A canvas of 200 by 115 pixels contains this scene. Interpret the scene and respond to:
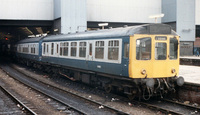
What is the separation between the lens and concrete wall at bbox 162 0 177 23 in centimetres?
3338

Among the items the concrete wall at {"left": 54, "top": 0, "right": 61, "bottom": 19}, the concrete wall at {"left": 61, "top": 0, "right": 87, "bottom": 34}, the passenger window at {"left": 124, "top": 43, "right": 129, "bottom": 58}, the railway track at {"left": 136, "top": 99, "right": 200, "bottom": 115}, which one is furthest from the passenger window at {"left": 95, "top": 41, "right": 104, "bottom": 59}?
the concrete wall at {"left": 54, "top": 0, "right": 61, "bottom": 19}

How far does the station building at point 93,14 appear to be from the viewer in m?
28.2

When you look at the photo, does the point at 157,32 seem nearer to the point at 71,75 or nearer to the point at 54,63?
the point at 71,75

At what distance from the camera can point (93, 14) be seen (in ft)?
104

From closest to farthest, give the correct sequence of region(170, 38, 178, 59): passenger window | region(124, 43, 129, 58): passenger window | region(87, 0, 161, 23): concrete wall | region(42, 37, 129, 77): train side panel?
region(124, 43, 129, 58): passenger window
region(42, 37, 129, 77): train side panel
region(170, 38, 178, 59): passenger window
region(87, 0, 161, 23): concrete wall

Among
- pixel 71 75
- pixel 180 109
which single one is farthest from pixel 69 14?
pixel 180 109

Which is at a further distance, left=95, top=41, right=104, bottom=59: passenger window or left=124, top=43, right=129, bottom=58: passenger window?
left=95, top=41, right=104, bottom=59: passenger window

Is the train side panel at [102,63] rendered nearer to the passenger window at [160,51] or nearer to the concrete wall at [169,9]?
the passenger window at [160,51]

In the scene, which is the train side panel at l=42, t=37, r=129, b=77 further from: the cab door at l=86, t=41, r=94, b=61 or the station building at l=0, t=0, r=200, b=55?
the station building at l=0, t=0, r=200, b=55

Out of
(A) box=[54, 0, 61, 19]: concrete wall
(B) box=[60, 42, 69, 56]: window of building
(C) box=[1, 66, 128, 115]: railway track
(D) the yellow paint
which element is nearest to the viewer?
(C) box=[1, 66, 128, 115]: railway track

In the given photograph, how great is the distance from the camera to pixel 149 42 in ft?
35.8

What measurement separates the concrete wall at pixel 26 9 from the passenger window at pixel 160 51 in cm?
2153

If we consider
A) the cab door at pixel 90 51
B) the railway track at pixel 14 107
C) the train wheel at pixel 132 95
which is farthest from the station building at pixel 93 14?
the train wheel at pixel 132 95

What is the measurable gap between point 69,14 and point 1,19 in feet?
26.0
